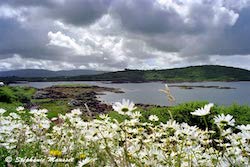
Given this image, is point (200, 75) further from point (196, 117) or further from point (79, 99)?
point (196, 117)

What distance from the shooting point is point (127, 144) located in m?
4.32

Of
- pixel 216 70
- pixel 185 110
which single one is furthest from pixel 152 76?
pixel 185 110

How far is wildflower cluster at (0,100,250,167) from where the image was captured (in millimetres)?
2928

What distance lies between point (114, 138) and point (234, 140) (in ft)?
3.36

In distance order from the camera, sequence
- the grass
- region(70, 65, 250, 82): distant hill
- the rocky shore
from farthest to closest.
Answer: region(70, 65, 250, 82): distant hill → the rocky shore → the grass

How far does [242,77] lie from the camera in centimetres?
17862

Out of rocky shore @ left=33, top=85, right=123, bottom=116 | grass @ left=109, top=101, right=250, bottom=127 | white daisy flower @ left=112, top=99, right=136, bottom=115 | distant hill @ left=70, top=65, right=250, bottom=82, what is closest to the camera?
white daisy flower @ left=112, top=99, right=136, bottom=115

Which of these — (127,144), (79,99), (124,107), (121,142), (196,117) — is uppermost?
(124,107)

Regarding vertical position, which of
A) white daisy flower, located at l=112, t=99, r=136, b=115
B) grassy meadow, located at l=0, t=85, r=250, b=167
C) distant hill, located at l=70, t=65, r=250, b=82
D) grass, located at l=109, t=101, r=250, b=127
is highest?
white daisy flower, located at l=112, t=99, r=136, b=115

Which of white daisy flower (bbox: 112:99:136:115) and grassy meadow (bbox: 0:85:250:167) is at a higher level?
white daisy flower (bbox: 112:99:136:115)

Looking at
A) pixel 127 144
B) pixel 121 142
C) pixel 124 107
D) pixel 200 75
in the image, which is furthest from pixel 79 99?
pixel 200 75

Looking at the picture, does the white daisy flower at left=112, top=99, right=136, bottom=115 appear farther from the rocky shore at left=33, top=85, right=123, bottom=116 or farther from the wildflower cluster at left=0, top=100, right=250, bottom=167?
the rocky shore at left=33, top=85, right=123, bottom=116

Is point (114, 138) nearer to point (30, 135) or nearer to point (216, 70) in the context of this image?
point (30, 135)

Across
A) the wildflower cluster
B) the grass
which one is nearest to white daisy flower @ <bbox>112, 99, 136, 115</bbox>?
the wildflower cluster
